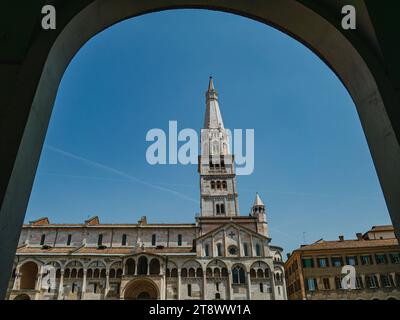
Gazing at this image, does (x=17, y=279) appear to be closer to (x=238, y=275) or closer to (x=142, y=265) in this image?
(x=142, y=265)

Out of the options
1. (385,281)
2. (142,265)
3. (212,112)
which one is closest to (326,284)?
(385,281)

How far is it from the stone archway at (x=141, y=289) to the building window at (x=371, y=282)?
84.6 feet

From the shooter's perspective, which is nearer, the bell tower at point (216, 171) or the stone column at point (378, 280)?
the stone column at point (378, 280)

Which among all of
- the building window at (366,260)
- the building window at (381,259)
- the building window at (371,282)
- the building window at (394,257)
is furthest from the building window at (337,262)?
the building window at (394,257)

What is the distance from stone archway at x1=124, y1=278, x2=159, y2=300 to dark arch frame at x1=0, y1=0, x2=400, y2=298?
40.7 meters

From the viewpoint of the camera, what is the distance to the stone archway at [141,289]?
1531 inches

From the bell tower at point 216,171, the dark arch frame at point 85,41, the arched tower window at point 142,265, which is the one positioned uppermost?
the bell tower at point 216,171

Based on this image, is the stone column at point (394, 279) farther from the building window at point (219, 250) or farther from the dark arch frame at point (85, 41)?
the dark arch frame at point (85, 41)

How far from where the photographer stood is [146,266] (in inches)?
1596

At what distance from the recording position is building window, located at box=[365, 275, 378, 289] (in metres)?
34.0
